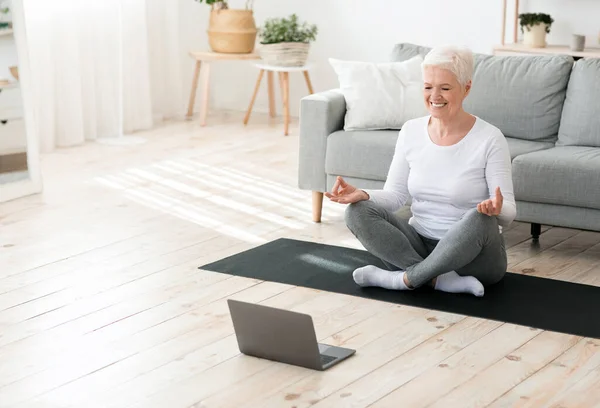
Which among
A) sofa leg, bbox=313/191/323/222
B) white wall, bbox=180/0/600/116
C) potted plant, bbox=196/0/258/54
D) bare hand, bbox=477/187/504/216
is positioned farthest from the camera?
potted plant, bbox=196/0/258/54

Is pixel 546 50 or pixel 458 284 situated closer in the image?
pixel 458 284

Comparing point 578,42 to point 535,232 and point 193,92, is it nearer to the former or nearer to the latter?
point 535,232

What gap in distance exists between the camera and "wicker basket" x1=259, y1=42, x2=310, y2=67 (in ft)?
21.0

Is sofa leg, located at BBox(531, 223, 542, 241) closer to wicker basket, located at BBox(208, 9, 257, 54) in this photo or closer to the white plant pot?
the white plant pot

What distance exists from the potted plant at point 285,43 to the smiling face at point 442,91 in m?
3.17

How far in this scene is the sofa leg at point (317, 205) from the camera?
4371mm

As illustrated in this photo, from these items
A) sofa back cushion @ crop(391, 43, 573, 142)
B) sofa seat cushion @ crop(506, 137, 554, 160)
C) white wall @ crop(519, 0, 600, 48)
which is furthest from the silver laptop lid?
white wall @ crop(519, 0, 600, 48)

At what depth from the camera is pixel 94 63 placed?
249 inches

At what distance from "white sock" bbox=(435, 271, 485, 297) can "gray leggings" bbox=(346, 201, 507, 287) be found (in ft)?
0.10

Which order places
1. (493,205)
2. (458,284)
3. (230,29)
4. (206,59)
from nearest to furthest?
(493,205) → (458,284) → (230,29) → (206,59)

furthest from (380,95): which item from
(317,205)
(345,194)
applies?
(345,194)

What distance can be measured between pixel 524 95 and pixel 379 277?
1270 mm

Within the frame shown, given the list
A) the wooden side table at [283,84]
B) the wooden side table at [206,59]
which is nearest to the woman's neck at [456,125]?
the wooden side table at [283,84]

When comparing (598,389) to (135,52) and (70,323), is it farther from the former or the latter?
(135,52)
